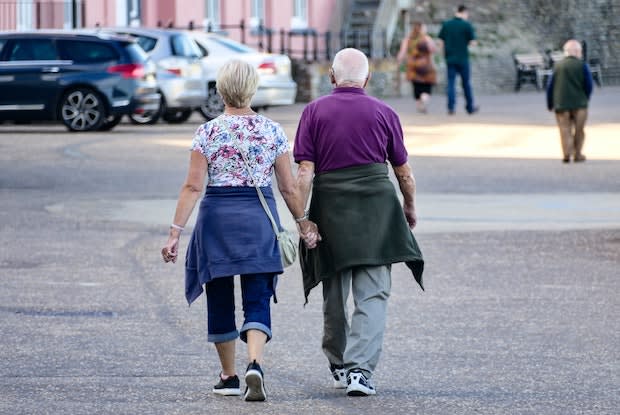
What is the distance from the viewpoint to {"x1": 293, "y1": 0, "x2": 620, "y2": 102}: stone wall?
155 feet

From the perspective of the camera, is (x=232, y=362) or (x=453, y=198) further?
(x=453, y=198)

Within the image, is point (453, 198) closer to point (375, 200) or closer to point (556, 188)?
point (556, 188)

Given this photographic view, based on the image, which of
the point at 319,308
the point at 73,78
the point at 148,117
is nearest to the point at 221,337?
the point at 319,308

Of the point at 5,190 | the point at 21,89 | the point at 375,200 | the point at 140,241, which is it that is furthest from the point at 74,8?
the point at 375,200

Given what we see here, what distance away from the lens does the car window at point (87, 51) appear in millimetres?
28438

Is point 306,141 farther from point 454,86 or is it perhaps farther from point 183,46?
point 454,86

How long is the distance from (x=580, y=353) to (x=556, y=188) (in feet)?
33.1

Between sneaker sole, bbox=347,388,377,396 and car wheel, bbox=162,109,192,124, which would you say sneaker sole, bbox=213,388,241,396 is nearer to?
sneaker sole, bbox=347,388,377,396

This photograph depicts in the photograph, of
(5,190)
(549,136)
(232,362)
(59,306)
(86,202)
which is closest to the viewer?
(232,362)

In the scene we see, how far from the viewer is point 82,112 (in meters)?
28.4

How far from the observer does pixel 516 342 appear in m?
9.05

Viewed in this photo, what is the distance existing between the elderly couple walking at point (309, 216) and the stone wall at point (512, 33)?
35.7 metres

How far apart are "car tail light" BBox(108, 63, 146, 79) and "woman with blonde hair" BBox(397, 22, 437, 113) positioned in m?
7.92

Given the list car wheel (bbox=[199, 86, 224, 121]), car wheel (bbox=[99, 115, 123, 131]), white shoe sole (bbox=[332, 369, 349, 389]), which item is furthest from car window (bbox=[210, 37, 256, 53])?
white shoe sole (bbox=[332, 369, 349, 389])
